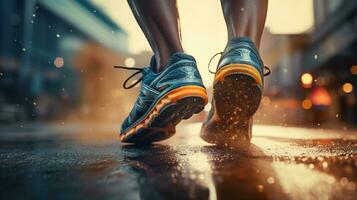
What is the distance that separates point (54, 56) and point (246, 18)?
2640 centimetres

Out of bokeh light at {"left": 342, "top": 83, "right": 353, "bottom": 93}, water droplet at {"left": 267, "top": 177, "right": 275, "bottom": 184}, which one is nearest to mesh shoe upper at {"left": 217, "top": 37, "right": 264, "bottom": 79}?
water droplet at {"left": 267, "top": 177, "right": 275, "bottom": 184}

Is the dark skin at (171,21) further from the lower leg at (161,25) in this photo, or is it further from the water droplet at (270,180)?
the water droplet at (270,180)

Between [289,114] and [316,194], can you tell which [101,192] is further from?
[289,114]

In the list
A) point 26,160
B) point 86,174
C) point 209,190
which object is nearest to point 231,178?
point 209,190

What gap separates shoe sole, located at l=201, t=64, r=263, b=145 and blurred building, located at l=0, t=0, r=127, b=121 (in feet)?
33.9

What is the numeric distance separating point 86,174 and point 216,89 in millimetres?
884

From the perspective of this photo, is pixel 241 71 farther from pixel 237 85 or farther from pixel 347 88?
pixel 347 88

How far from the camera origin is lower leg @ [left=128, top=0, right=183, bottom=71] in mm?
1954

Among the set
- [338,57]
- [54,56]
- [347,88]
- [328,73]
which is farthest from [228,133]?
[54,56]

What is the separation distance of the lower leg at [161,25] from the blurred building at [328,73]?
8033 millimetres

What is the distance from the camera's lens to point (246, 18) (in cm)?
205

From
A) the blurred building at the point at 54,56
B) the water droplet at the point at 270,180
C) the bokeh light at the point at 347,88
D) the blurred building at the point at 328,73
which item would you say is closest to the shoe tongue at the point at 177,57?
the water droplet at the point at 270,180

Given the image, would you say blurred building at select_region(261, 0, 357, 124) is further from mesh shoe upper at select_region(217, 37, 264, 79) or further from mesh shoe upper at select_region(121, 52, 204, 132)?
mesh shoe upper at select_region(121, 52, 204, 132)

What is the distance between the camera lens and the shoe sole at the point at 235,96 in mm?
1839
